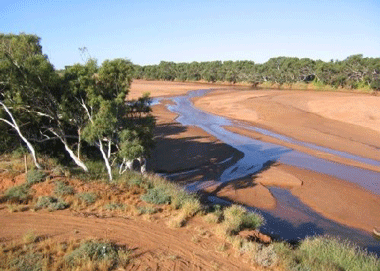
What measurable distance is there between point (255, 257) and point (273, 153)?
1822 centimetres

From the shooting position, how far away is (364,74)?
7331 cm

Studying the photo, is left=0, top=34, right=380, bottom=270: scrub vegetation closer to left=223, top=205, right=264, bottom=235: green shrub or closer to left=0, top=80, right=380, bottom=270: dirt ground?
left=223, top=205, right=264, bottom=235: green shrub

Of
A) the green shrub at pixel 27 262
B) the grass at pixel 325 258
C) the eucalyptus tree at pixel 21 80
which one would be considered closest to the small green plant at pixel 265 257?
the grass at pixel 325 258

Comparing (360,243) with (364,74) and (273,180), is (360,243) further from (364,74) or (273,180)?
(364,74)

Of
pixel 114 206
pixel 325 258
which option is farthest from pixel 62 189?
pixel 325 258

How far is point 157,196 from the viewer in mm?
13672

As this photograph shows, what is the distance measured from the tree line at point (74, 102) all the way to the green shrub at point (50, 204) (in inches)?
114

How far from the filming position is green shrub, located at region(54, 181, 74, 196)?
13189 mm

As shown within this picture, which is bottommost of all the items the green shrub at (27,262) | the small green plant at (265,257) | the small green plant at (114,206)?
the small green plant at (265,257)

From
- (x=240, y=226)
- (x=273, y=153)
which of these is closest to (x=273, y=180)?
(x=273, y=153)

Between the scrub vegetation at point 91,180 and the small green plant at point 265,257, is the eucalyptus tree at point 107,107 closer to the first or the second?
the scrub vegetation at point 91,180

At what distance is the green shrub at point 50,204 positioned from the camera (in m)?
12.1

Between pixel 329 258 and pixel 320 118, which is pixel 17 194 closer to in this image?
pixel 329 258

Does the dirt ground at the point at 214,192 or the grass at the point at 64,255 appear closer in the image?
the grass at the point at 64,255
